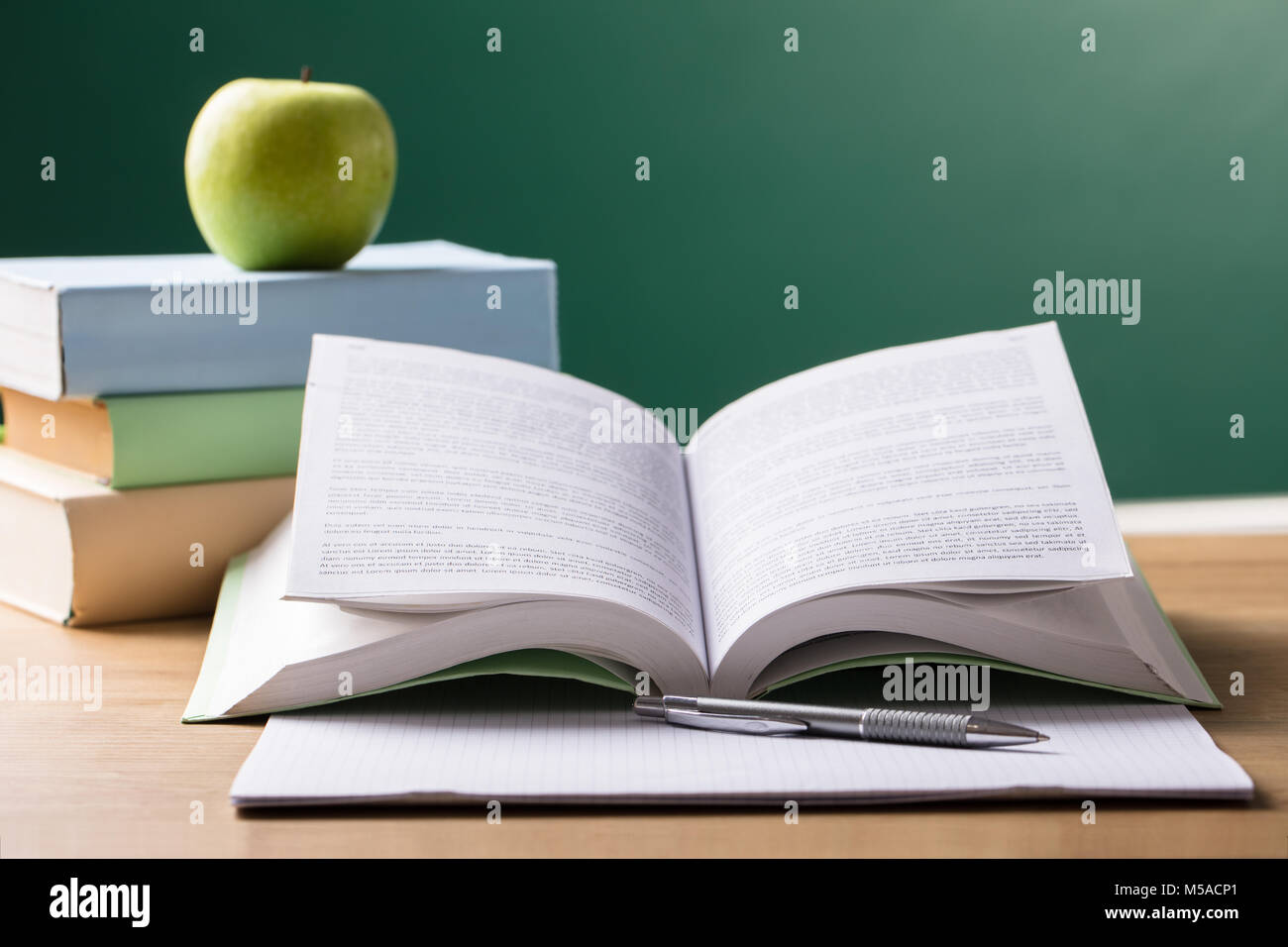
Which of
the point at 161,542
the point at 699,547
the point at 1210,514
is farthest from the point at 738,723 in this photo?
A: the point at 1210,514

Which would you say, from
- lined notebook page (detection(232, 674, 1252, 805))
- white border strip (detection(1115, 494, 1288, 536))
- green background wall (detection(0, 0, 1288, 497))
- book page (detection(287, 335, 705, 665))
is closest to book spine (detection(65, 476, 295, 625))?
book page (detection(287, 335, 705, 665))

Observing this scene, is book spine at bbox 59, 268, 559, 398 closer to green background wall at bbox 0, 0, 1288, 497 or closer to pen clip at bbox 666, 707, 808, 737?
pen clip at bbox 666, 707, 808, 737

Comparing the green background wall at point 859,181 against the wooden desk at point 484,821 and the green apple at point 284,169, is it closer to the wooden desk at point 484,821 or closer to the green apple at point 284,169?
the green apple at point 284,169

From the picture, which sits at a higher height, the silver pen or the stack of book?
the stack of book

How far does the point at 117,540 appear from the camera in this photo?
2.54 ft

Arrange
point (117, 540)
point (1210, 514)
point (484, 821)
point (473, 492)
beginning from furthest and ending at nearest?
point (1210, 514) → point (117, 540) → point (473, 492) → point (484, 821)

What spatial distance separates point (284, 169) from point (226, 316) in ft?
0.39

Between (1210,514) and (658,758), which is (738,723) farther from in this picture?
(1210,514)

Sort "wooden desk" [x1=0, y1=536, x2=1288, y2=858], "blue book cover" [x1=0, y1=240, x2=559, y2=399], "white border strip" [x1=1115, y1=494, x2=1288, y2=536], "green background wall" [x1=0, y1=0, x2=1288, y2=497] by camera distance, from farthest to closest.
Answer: "green background wall" [x1=0, y1=0, x2=1288, y2=497], "white border strip" [x1=1115, y1=494, x2=1288, y2=536], "blue book cover" [x1=0, y1=240, x2=559, y2=399], "wooden desk" [x1=0, y1=536, x2=1288, y2=858]

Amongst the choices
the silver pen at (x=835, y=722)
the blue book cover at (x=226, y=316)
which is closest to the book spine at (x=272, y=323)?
the blue book cover at (x=226, y=316)

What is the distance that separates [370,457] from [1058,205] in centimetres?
120

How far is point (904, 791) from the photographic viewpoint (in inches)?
19.6

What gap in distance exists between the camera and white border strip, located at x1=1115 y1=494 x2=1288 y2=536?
135cm

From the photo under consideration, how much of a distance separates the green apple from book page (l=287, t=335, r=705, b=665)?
159mm
